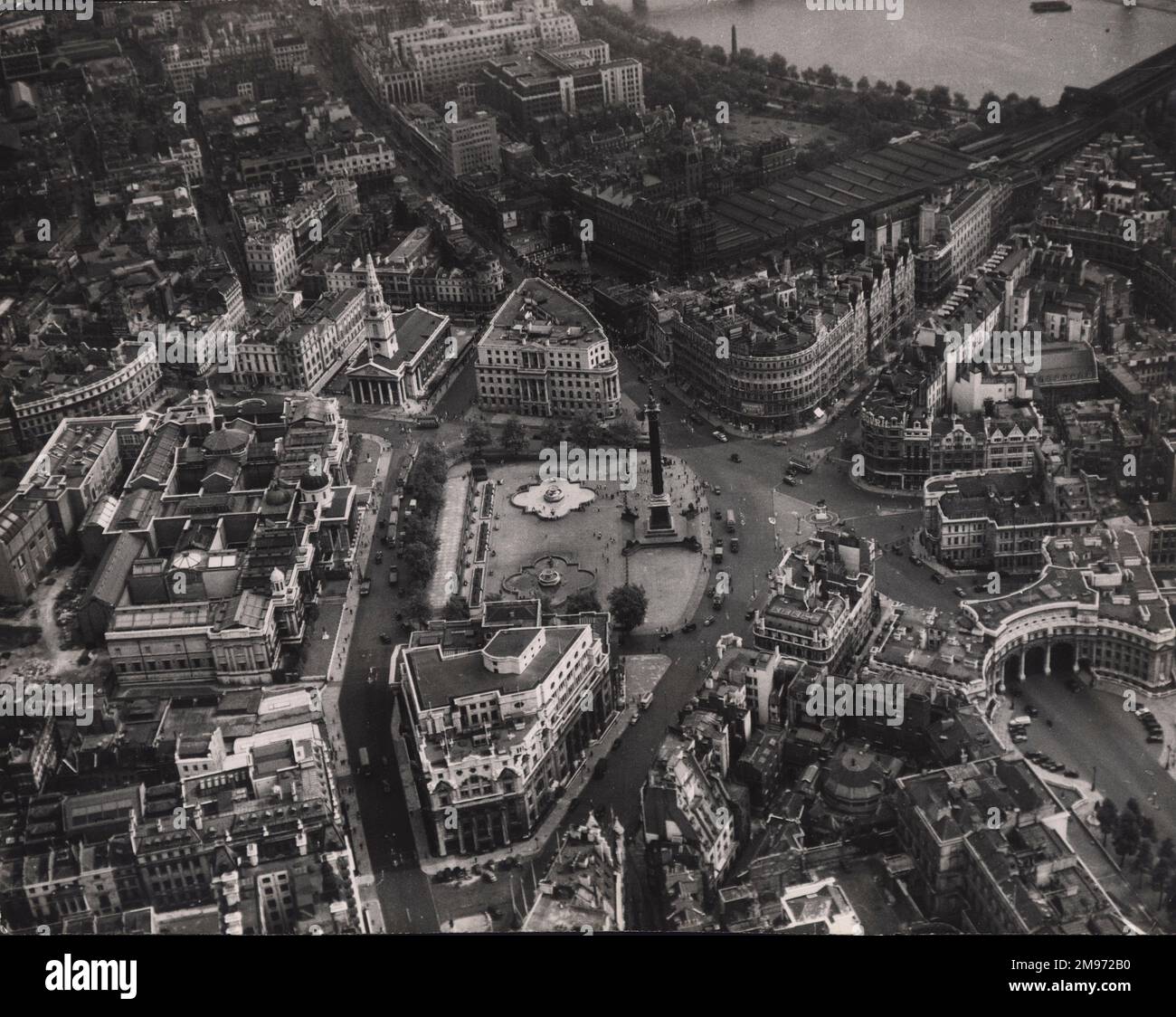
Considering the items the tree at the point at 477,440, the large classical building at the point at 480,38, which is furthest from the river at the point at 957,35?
the tree at the point at 477,440

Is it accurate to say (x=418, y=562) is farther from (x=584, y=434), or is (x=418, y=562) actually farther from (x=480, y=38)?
(x=480, y=38)

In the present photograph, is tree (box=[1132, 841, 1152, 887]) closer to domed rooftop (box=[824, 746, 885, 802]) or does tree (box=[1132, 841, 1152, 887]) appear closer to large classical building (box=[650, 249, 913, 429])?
domed rooftop (box=[824, 746, 885, 802])

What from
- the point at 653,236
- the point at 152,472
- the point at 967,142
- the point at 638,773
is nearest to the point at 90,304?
the point at 152,472

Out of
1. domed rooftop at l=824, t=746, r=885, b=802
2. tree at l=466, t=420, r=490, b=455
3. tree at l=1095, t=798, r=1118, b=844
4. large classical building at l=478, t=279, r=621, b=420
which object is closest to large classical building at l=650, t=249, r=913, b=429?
large classical building at l=478, t=279, r=621, b=420

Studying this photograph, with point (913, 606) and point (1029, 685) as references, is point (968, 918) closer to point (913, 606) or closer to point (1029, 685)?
point (1029, 685)

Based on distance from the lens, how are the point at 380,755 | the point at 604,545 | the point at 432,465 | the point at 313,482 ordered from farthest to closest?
1. the point at 432,465
2. the point at 313,482
3. the point at 604,545
4. the point at 380,755

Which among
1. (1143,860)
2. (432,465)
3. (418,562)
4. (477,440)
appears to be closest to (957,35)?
(477,440)

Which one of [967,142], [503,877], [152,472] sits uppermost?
[967,142]
